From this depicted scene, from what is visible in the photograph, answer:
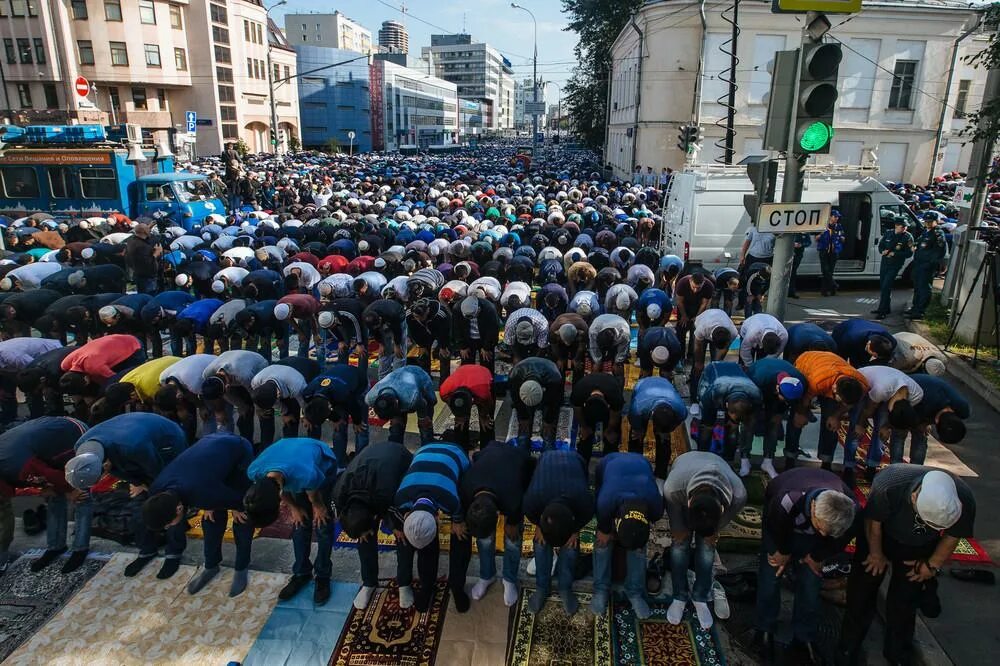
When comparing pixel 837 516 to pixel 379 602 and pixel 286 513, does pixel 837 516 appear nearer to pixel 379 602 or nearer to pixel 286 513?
pixel 379 602

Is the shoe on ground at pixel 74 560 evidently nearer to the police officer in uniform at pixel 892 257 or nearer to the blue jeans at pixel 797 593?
the blue jeans at pixel 797 593

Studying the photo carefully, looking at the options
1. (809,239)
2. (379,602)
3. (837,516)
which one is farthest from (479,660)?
(809,239)

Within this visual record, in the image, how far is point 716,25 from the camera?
28.5 m

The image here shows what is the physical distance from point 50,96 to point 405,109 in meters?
49.2

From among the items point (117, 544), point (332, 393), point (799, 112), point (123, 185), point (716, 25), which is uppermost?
point (716, 25)

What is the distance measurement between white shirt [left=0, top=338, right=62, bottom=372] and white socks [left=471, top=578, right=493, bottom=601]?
21.2 feet

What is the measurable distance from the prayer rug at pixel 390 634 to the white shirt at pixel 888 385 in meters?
4.56

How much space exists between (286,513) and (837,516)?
16.7ft

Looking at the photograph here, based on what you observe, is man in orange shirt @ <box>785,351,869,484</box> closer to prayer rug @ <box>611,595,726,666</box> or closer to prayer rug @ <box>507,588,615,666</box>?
prayer rug @ <box>611,595,726,666</box>

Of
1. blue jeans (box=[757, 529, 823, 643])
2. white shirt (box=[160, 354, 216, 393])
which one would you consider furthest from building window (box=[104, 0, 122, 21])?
blue jeans (box=[757, 529, 823, 643])

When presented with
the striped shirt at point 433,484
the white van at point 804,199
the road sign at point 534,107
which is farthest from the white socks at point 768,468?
the road sign at point 534,107

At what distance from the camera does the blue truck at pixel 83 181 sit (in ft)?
57.6


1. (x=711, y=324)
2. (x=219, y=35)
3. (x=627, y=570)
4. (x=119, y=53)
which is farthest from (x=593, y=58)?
(x=627, y=570)

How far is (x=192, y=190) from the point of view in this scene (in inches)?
730
